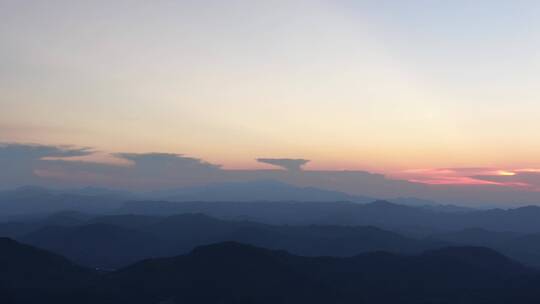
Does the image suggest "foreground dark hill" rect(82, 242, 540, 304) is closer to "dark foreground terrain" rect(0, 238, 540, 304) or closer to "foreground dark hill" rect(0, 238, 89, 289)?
"dark foreground terrain" rect(0, 238, 540, 304)

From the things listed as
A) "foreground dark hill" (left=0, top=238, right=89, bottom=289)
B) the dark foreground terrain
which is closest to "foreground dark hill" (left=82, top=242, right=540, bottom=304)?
the dark foreground terrain

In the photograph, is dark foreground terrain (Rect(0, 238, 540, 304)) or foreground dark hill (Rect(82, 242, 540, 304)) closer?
dark foreground terrain (Rect(0, 238, 540, 304))

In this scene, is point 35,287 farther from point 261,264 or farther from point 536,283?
point 536,283

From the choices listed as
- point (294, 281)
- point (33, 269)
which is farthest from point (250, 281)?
point (33, 269)

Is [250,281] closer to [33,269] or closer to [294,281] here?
[294,281]

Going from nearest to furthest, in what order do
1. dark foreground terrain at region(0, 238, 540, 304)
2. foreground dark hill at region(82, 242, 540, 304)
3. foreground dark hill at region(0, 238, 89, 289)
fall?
1. dark foreground terrain at region(0, 238, 540, 304)
2. foreground dark hill at region(82, 242, 540, 304)
3. foreground dark hill at region(0, 238, 89, 289)

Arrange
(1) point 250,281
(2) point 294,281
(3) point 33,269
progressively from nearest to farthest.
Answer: (1) point 250,281 → (2) point 294,281 → (3) point 33,269

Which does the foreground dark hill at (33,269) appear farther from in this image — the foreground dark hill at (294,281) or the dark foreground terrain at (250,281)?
the foreground dark hill at (294,281)

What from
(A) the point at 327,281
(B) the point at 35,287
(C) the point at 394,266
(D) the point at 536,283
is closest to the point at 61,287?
(B) the point at 35,287
